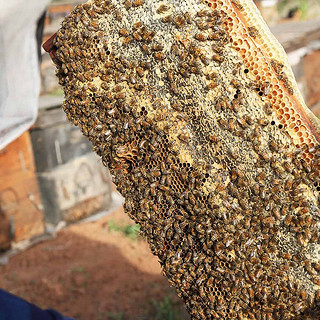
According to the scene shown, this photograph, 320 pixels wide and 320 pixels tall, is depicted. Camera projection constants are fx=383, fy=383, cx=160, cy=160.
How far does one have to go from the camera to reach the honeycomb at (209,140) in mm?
1960

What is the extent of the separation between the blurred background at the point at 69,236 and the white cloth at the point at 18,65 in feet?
13.9

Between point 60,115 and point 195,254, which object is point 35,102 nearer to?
point 195,254

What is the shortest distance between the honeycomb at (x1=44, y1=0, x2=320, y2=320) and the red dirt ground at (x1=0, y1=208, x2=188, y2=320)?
4.46 metres

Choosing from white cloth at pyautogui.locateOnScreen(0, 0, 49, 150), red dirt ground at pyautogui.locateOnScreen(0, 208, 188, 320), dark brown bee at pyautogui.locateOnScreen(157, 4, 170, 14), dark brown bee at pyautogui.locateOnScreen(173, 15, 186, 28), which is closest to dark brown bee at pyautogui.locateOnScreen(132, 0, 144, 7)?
dark brown bee at pyautogui.locateOnScreen(157, 4, 170, 14)

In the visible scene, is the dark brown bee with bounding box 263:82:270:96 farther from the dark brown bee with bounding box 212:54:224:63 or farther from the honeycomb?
the dark brown bee with bounding box 212:54:224:63

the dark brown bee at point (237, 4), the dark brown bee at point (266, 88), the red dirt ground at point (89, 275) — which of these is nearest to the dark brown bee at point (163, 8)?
the dark brown bee at point (237, 4)

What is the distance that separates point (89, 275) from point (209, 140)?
6.43m

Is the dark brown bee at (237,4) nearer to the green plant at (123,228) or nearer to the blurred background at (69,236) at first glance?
the blurred background at (69,236)

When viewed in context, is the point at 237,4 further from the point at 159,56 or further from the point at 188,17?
the point at 159,56

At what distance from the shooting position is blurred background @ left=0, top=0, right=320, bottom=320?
705 cm

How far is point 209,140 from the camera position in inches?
83.4

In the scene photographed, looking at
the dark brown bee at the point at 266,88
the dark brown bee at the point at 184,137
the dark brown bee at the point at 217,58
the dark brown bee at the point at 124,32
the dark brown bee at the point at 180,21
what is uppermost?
the dark brown bee at the point at 180,21

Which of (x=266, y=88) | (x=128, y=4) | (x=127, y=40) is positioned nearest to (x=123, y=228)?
(x=127, y=40)

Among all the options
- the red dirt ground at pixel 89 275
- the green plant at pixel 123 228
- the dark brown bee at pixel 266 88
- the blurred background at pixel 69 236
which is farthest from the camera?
the green plant at pixel 123 228
